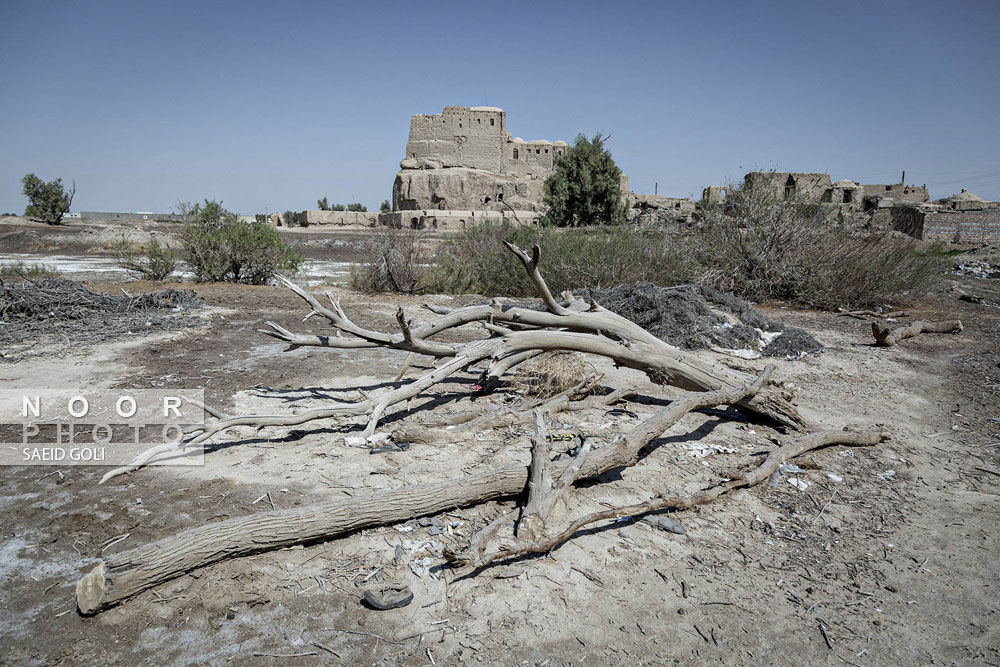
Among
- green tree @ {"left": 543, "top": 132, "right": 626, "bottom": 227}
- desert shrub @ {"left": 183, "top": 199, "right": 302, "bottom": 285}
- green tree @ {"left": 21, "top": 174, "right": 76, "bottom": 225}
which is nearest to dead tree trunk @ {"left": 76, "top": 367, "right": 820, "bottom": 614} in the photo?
desert shrub @ {"left": 183, "top": 199, "right": 302, "bottom": 285}

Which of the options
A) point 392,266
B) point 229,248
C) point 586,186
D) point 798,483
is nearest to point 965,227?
point 586,186

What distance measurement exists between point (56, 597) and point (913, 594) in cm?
364

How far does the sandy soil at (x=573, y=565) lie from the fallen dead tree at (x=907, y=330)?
96.3 inches

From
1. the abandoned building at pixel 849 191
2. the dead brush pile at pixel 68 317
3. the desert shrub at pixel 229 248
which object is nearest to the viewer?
the dead brush pile at pixel 68 317

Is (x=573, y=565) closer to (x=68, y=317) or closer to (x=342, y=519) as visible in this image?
(x=342, y=519)

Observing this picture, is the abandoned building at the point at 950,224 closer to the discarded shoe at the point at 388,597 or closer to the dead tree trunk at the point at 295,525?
the dead tree trunk at the point at 295,525

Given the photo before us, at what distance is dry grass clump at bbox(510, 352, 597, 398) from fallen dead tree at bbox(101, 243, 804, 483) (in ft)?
0.65

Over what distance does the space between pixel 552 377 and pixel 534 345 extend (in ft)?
1.26

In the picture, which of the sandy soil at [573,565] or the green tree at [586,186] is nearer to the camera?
the sandy soil at [573,565]

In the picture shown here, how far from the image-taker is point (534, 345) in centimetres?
462

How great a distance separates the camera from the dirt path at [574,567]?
2072 mm

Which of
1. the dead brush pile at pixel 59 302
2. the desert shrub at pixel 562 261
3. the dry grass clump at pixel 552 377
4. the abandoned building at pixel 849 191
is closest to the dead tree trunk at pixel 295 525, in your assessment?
the dry grass clump at pixel 552 377

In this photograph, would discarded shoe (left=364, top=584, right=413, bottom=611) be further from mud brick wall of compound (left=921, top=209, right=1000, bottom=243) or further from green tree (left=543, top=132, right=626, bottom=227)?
green tree (left=543, top=132, right=626, bottom=227)

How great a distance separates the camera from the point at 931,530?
292cm
